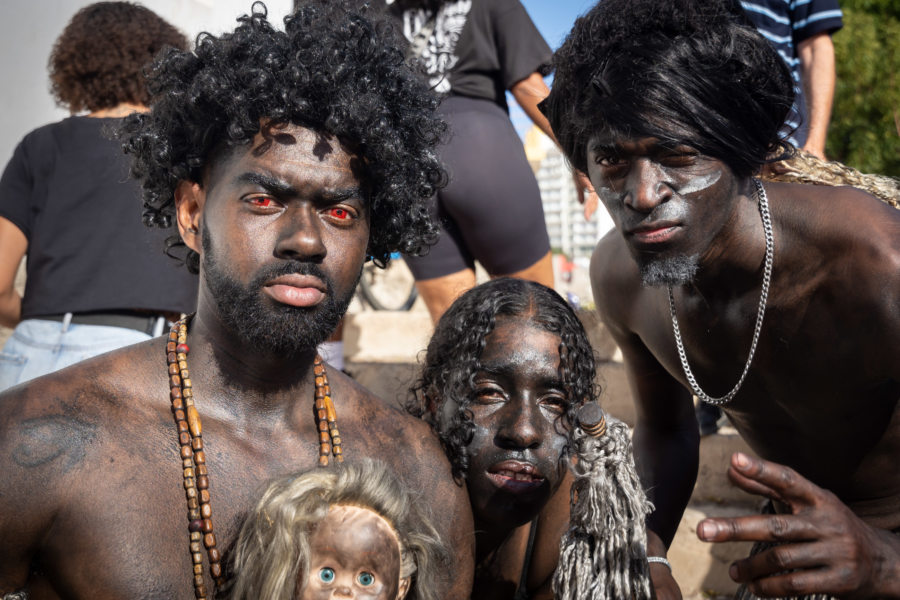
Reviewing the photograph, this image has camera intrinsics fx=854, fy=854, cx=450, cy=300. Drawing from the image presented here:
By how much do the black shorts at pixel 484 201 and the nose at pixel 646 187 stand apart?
123cm

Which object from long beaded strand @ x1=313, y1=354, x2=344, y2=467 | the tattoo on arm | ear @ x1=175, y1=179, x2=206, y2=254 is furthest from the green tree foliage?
the tattoo on arm

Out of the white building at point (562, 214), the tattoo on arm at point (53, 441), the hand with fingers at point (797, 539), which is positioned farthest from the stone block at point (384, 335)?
the white building at point (562, 214)

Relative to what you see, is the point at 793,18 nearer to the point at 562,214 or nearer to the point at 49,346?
the point at 49,346

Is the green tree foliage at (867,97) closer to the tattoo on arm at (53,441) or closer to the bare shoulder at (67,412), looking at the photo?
the bare shoulder at (67,412)

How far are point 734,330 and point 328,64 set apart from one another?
1.61 m

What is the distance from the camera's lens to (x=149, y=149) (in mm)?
2797

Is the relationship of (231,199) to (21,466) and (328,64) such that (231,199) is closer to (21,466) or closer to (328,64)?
(328,64)

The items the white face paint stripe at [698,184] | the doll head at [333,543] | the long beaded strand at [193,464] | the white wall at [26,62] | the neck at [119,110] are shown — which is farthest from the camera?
the white wall at [26,62]

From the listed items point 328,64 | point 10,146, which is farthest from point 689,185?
point 10,146

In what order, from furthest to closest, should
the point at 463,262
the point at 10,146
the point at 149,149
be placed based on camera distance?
the point at 10,146
the point at 463,262
the point at 149,149

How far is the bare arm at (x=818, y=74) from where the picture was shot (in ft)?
13.4

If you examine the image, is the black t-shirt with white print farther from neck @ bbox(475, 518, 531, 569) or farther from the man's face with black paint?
neck @ bbox(475, 518, 531, 569)

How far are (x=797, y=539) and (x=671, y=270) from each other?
92 cm

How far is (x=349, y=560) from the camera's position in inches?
84.5
